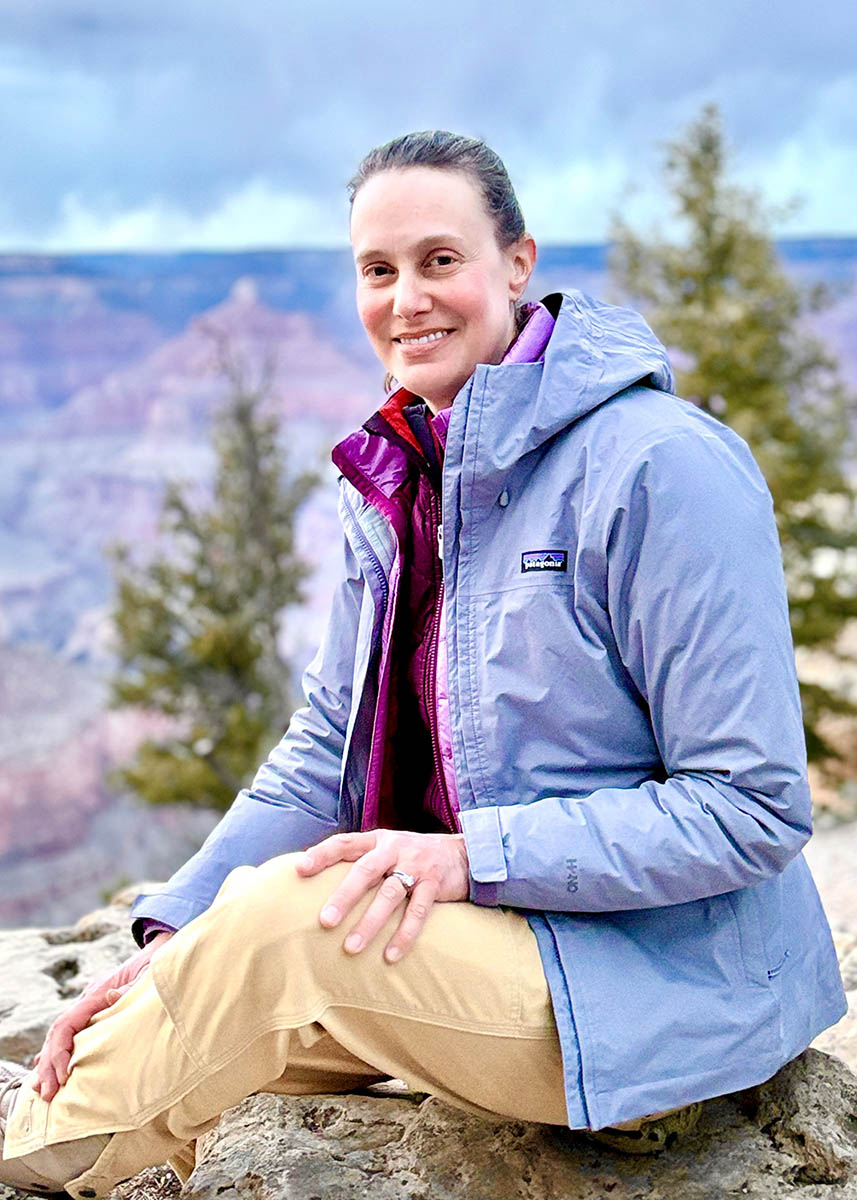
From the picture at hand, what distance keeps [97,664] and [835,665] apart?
20.9 feet

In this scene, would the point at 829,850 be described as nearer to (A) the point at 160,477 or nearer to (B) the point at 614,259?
(B) the point at 614,259

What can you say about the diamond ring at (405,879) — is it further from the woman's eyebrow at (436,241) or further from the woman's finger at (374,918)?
the woman's eyebrow at (436,241)

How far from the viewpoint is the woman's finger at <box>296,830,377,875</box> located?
1554 mm

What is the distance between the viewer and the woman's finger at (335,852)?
1554 mm

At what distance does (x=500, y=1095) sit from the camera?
5.35 ft

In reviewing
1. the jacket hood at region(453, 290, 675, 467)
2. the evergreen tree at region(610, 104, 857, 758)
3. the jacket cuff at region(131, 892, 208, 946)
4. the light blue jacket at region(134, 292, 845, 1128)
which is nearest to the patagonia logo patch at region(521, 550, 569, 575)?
the light blue jacket at region(134, 292, 845, 1128)

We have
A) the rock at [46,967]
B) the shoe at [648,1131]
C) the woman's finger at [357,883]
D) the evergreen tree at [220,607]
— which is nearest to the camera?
the woman's finger at [357,883]

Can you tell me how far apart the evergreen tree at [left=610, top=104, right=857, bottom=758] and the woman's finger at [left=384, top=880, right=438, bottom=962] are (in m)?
8.17

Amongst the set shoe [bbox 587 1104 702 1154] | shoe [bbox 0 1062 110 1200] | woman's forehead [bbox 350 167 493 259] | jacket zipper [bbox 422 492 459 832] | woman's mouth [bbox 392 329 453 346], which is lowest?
shoe [bbox 587 1104 702 1154]

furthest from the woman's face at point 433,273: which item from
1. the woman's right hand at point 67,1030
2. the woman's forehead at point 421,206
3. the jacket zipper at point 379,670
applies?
the woman's right hand at point 67,1030

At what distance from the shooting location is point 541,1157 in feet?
5.92

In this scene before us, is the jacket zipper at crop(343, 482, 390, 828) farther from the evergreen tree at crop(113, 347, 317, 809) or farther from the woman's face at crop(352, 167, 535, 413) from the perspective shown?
the evergreen tree at crop(113, 347, 317, 809)

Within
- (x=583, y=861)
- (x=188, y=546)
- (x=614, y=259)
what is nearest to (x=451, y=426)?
(x=583, y=861)

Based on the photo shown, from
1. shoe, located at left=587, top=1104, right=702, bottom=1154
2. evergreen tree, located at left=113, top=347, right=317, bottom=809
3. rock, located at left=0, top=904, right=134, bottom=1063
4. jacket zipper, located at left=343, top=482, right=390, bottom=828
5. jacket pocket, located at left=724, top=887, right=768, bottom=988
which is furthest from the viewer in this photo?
evergreen tree, located at left=113, top=347, right=317, bottom=809
